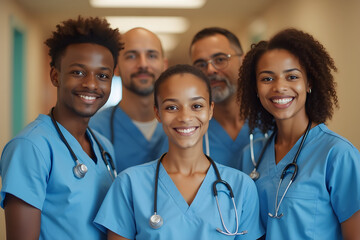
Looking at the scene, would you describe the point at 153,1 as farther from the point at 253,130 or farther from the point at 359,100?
the point at 253,130

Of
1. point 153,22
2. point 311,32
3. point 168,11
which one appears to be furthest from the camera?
point 153,22

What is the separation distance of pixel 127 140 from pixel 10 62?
3422 mm

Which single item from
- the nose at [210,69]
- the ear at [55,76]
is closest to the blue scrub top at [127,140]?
the nose at [210,69]

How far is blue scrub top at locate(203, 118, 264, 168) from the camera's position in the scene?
193 centimetres

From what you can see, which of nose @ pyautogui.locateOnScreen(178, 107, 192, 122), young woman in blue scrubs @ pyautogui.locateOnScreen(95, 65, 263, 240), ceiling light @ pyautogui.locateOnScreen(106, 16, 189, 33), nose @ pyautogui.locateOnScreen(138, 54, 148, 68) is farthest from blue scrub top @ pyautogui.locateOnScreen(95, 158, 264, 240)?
ceiling light @ pyautogui.locateOnScreen(106, 16, 189, 33)

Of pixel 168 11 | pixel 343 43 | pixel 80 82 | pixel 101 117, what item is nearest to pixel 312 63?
pixel 80 82

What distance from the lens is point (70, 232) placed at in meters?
1.32

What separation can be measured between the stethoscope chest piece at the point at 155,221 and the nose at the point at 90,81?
1.79 ft

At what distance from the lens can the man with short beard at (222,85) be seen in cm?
197

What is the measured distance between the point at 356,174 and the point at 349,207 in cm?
11

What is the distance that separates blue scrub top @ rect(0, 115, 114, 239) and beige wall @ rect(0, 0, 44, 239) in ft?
7.34

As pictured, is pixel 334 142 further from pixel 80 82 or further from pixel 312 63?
pixel 80 82

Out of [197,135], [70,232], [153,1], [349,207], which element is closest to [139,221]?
[70,232]

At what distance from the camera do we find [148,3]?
192 inches
